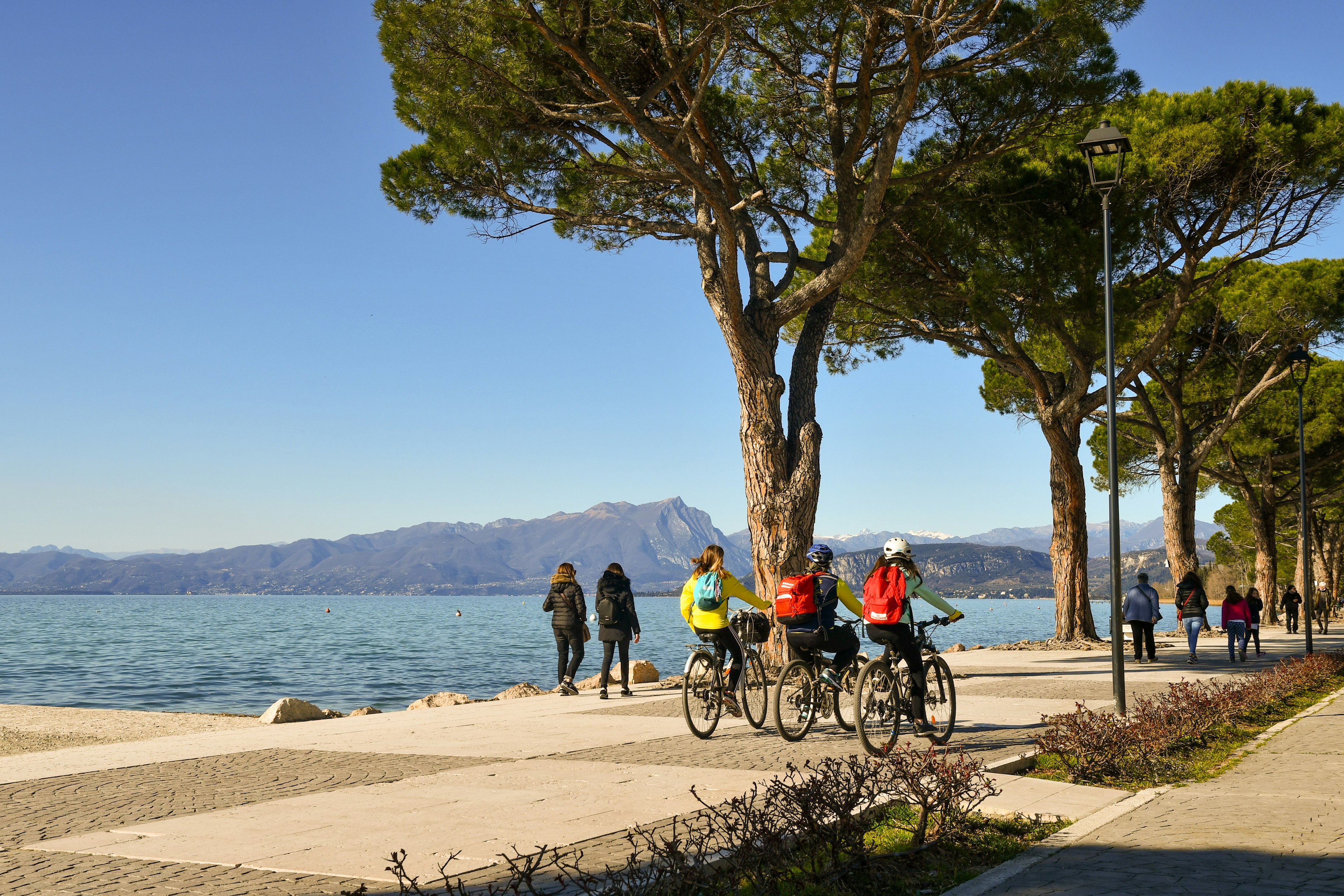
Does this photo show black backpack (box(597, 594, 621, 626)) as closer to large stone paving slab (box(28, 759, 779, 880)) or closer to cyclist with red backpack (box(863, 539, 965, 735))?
cyclist with red backpack (box(863, 539, 965, 735))

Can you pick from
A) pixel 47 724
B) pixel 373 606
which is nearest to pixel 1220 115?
pixel 47 724

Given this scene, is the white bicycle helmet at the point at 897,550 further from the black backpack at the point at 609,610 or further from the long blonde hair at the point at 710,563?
the black backpack at the point at 609,610

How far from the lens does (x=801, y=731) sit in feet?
29.1

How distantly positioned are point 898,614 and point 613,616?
5.74 m

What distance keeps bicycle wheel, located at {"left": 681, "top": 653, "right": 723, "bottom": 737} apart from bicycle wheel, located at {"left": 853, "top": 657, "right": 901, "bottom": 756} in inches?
59.0

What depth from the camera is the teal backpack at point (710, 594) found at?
9.55m

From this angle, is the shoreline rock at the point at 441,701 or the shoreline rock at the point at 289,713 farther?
the shoreline rock at the point at 441,701

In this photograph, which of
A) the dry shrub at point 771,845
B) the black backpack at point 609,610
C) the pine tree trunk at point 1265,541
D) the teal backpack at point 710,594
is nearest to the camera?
the dry shrub at point 771,845

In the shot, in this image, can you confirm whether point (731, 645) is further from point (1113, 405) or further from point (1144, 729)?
point (1113, 405)

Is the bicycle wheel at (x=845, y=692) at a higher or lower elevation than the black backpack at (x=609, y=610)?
lower

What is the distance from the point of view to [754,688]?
9.67 meters

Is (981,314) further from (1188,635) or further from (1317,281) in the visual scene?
(1317,281)

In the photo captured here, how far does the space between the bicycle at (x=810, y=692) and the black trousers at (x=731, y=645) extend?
22.3 inches

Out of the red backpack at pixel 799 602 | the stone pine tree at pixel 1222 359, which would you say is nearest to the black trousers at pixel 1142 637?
the stone pine tree at pixel 1222 359
